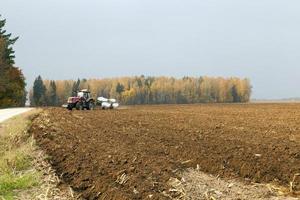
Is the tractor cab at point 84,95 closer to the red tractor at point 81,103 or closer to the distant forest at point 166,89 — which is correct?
the red tractor at point 81,103

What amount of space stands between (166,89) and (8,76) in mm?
70924

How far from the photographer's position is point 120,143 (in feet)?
46.8

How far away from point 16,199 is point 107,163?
2.41 meters

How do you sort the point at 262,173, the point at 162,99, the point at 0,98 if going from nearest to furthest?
the point at 262,173 → the point at 0,98 → the point at 162,99

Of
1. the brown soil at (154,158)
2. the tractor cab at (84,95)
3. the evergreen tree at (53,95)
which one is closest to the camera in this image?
the brown soil at (154,158)

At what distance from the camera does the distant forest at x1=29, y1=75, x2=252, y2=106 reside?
122 metres

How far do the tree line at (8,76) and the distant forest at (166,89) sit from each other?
1941 inches

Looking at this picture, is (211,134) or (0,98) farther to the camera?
(0,98)

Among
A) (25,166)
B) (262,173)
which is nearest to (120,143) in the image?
(25,166)

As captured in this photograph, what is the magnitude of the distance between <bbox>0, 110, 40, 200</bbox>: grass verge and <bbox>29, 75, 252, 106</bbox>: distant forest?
101 m

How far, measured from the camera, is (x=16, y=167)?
37.7ft

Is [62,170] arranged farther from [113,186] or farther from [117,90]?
[117,90]

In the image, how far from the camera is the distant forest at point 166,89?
122438 millimetres

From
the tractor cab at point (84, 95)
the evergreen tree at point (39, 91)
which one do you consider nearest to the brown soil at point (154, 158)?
the tractor cab at point (84, 95)
